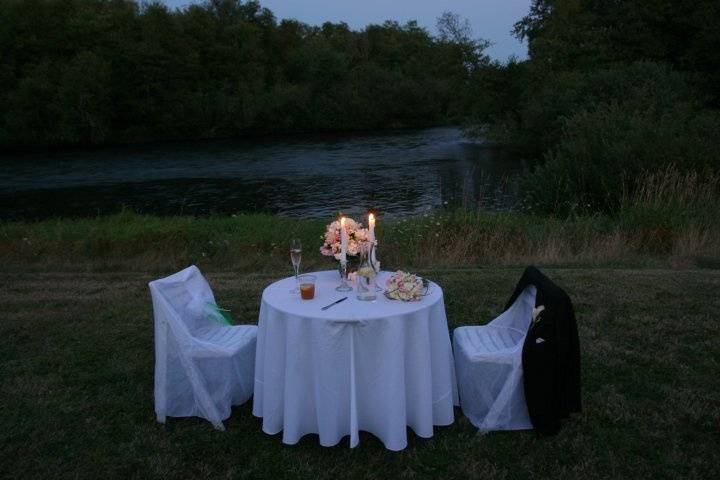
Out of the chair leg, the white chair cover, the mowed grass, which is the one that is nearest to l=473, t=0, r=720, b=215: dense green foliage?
the mowed grass

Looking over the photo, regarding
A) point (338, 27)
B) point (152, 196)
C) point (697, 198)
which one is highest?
point (338, 27)

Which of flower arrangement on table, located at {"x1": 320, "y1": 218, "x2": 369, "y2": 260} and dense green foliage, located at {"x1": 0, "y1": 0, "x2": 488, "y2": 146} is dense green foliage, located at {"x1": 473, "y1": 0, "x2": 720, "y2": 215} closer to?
dense green foliage, located at {"x1": 0, "y1": 0, "x2": 488, "y2": 146}

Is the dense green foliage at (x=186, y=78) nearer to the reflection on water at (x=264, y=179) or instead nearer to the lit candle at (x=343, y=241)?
the reflection on water at (x=264, y=179)

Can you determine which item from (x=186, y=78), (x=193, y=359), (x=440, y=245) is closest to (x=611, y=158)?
(x=440, y=245)

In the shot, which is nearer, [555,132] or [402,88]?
[555,132]

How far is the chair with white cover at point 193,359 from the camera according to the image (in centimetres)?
392

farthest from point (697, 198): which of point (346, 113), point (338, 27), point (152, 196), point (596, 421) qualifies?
point (338, 27)

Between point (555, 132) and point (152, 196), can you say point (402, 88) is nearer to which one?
point (555, 132)

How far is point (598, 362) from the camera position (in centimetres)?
495

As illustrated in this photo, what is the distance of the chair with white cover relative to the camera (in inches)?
154

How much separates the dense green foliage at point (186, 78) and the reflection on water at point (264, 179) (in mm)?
6514

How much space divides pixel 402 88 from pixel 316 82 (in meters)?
8.23

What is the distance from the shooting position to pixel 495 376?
394cm

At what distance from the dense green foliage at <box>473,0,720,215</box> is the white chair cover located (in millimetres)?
7667
